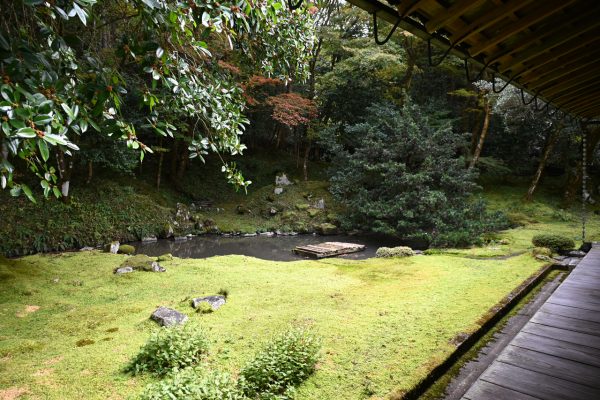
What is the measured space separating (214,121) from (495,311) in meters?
3.79

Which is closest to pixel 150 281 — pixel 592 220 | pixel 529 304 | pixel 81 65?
pixel 81 65

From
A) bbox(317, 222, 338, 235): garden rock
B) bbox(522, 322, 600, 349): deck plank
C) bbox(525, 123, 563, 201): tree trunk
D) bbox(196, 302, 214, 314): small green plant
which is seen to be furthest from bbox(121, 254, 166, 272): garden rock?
bbox(525, 123, 563, 201): tree trunk

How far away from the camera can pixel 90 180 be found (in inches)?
494

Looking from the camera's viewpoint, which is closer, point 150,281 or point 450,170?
point 150,281

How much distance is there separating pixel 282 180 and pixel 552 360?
15675mm

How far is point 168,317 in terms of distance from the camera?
4129 mm

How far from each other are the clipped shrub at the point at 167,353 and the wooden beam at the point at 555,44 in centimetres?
368

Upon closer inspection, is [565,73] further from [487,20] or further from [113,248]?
[113,248]

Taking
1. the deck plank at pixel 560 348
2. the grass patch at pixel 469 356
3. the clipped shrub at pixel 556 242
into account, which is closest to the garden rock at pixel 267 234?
the clipped shrub at pixel 556 242

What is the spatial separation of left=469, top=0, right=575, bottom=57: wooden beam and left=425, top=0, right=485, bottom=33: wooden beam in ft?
1.24

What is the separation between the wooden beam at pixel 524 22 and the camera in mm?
1709

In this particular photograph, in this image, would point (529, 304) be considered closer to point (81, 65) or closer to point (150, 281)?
point (81, 65)

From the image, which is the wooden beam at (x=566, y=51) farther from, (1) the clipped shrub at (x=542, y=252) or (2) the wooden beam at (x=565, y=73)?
(1) the clipped shrub at (x=542, y=252)

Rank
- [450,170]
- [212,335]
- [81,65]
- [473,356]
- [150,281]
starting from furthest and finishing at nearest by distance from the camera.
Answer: [450,170] < [150,281] < [212,335] < [473,356] < [81,65]
